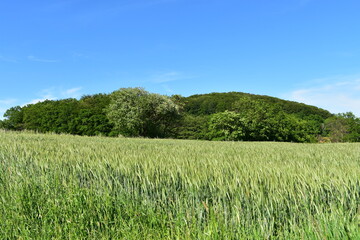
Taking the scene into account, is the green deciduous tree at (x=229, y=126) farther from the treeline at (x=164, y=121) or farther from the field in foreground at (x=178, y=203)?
the field in foreground at (x=178, y=203)

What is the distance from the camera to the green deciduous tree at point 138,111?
3450 centimetres

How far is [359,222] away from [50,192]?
3.41m

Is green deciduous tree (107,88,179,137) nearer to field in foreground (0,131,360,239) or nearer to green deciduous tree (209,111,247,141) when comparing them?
green deciduous tree (209,111,247,141)

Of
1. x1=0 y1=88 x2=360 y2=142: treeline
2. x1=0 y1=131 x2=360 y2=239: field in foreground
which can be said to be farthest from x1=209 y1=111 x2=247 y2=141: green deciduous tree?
x1=0 y1=131 x2=360 y2=239: field in foreground

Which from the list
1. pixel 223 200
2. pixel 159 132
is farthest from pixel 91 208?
pixel 159 132

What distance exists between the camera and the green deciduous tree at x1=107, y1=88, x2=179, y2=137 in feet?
113

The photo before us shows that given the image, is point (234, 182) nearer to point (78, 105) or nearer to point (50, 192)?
point (50, 192)

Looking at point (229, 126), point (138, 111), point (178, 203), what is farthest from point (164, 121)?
point (178, 203)

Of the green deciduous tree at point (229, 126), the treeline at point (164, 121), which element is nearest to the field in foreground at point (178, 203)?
the treeline at point (164, 121)

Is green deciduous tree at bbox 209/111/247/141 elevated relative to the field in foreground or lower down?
elevated

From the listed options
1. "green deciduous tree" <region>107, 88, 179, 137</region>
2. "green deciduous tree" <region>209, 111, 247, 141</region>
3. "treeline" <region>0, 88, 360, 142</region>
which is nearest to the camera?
"green deciduous tree" <region>107, 88, 179, 137</region>

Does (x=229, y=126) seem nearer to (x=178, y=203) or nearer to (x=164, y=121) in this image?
(x=164, y=121)

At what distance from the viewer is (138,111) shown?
34.5 meters

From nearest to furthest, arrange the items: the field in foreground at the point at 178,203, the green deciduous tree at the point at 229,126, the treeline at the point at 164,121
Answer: the field in foreground at the point at 178,203 → the treeline at the point at 164,121 → the green deciduous tree at the point at 229,126
